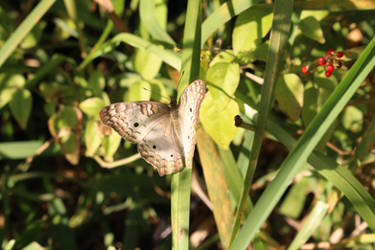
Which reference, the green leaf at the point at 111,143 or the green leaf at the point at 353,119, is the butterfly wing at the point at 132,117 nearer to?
the green leaf at the point at 111,143

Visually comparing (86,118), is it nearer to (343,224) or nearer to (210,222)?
(210,222)

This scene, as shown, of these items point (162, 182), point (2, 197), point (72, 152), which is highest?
point (72, 152)

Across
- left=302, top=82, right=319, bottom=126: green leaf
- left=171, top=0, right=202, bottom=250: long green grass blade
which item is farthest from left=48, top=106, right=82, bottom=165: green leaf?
left=302, top=82, right=319, bottom=126: green leaf

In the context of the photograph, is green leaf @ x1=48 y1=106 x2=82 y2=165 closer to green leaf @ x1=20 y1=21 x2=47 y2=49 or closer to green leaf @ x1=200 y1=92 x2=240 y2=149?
green leaf @ x1=20 y1=21 x2=47 y2=49

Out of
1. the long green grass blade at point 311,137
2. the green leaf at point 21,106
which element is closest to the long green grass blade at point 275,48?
the long green grass blade at point 311,137

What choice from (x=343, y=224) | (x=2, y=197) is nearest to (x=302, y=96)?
(x=343, y=224)

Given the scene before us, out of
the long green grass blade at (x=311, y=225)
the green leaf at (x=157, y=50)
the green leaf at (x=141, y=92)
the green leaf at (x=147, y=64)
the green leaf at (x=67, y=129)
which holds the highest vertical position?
the green leaf at (x=157, y=50)

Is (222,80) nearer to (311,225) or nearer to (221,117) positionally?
(221,117)
